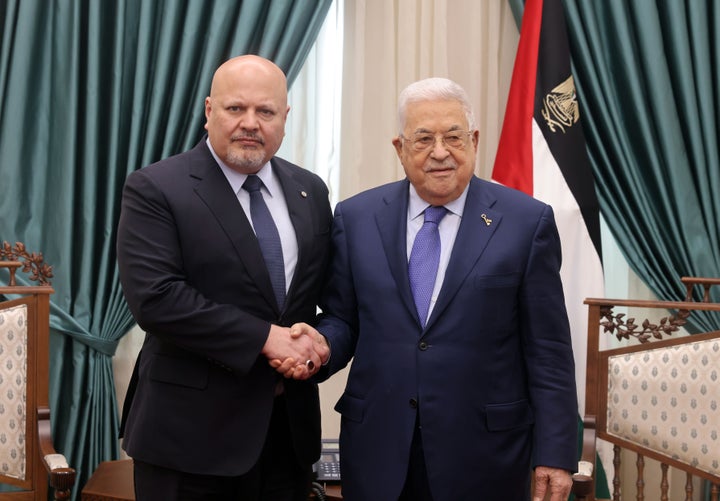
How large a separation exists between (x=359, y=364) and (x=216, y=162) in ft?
2.11

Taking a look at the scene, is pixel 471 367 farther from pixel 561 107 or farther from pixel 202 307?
pixel 561 107

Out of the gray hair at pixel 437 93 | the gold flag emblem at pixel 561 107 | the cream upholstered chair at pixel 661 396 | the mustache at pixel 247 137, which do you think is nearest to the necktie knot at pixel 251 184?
the mustache at pixel 247 137

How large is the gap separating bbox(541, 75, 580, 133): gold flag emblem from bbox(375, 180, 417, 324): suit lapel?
1.52 metres

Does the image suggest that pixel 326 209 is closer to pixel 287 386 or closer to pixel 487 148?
pixel 287 386

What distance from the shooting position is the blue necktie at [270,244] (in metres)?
2.28

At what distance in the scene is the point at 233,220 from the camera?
7.38 feet

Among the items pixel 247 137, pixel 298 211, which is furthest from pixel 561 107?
pixel 247 137

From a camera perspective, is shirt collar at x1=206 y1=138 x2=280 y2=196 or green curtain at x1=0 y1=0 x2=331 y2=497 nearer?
shirt collar at x1=206 y1=138 x2=280 y2=196

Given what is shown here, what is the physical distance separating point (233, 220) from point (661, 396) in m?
1.73

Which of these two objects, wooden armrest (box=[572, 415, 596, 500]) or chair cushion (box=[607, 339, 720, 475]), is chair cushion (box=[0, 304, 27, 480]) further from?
chair cushion (box=[607, 339, 720, 475])

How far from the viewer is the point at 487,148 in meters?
4.01

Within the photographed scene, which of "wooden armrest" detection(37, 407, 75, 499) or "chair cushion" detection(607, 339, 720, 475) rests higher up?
"chair cushion" detection(607, 339, 720, 475)

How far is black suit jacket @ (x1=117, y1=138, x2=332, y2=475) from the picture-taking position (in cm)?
217

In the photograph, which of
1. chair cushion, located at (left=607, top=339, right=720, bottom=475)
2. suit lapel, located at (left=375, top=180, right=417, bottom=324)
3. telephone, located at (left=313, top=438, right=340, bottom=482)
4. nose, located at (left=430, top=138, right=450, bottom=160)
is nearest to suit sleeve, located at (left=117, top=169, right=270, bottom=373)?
suit lapel, located at (left=375, top=180, right=417, bottom=324)
